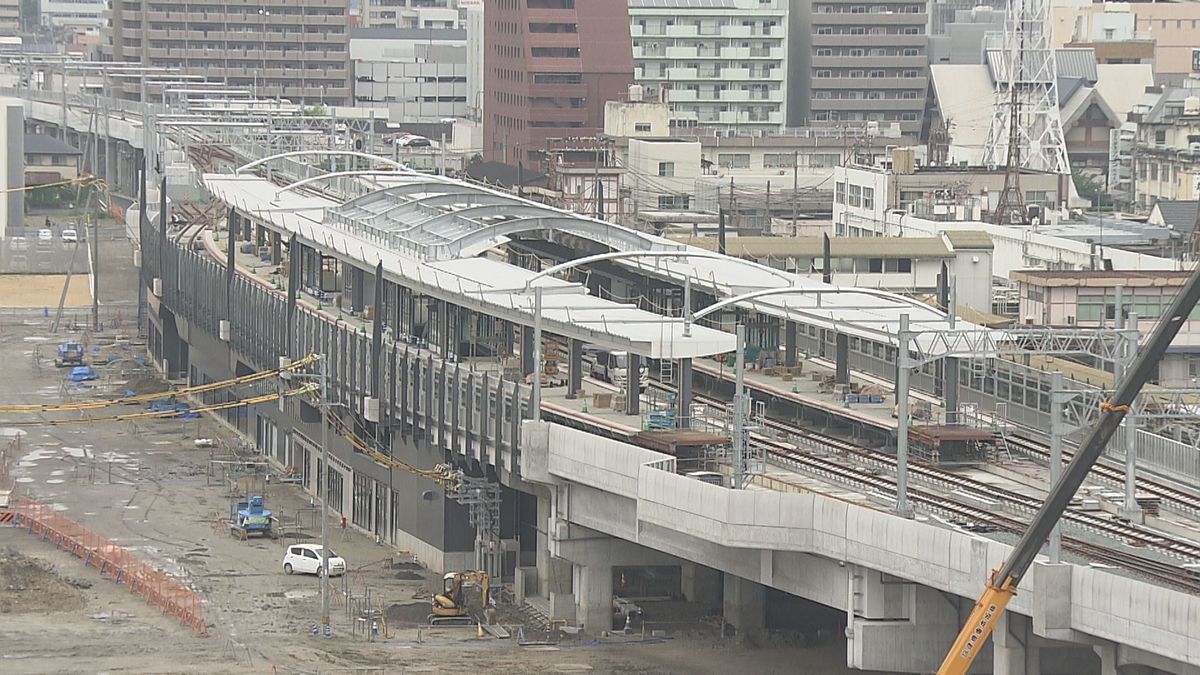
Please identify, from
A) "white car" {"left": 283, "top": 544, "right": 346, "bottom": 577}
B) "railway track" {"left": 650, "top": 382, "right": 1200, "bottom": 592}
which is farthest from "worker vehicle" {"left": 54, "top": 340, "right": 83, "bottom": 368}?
"railway track" {"left": 650, "top": 382, "right": 1200, "bottom": 592}

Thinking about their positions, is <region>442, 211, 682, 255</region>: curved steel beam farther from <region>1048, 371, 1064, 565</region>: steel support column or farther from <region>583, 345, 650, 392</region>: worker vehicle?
<region>1048, 371, 1064, 565</region>: steel support column

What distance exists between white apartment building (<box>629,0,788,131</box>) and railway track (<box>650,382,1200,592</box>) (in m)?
101

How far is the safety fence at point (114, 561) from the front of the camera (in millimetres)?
51531

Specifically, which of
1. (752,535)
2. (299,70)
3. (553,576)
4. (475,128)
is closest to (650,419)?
(553,576)

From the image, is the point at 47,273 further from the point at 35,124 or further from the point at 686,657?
the point at 686,657

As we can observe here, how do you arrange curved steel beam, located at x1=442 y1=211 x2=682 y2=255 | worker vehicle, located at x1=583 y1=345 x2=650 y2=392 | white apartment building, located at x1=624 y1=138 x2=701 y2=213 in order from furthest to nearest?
white apartment building, located at x1=624 y1=138 x2=701 y2=213, curved steel beam, located at x1=442 y1=211 x2=682 y2=255, worker vehicle, located at x1=583 y1=345 x2=650 y2=392

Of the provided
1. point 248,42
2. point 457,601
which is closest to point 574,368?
point 457,601

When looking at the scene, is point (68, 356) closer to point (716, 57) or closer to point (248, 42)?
point (716, 57)

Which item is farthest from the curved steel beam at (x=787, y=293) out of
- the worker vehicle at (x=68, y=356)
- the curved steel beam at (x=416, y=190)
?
the worker vehicle at (x=68, y=356)

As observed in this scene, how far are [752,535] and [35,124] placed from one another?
436ft

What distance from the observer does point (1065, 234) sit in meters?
95.4

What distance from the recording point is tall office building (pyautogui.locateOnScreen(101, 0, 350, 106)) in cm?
18500

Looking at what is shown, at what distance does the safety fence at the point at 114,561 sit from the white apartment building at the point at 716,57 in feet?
312

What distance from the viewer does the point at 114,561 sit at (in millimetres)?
55719
